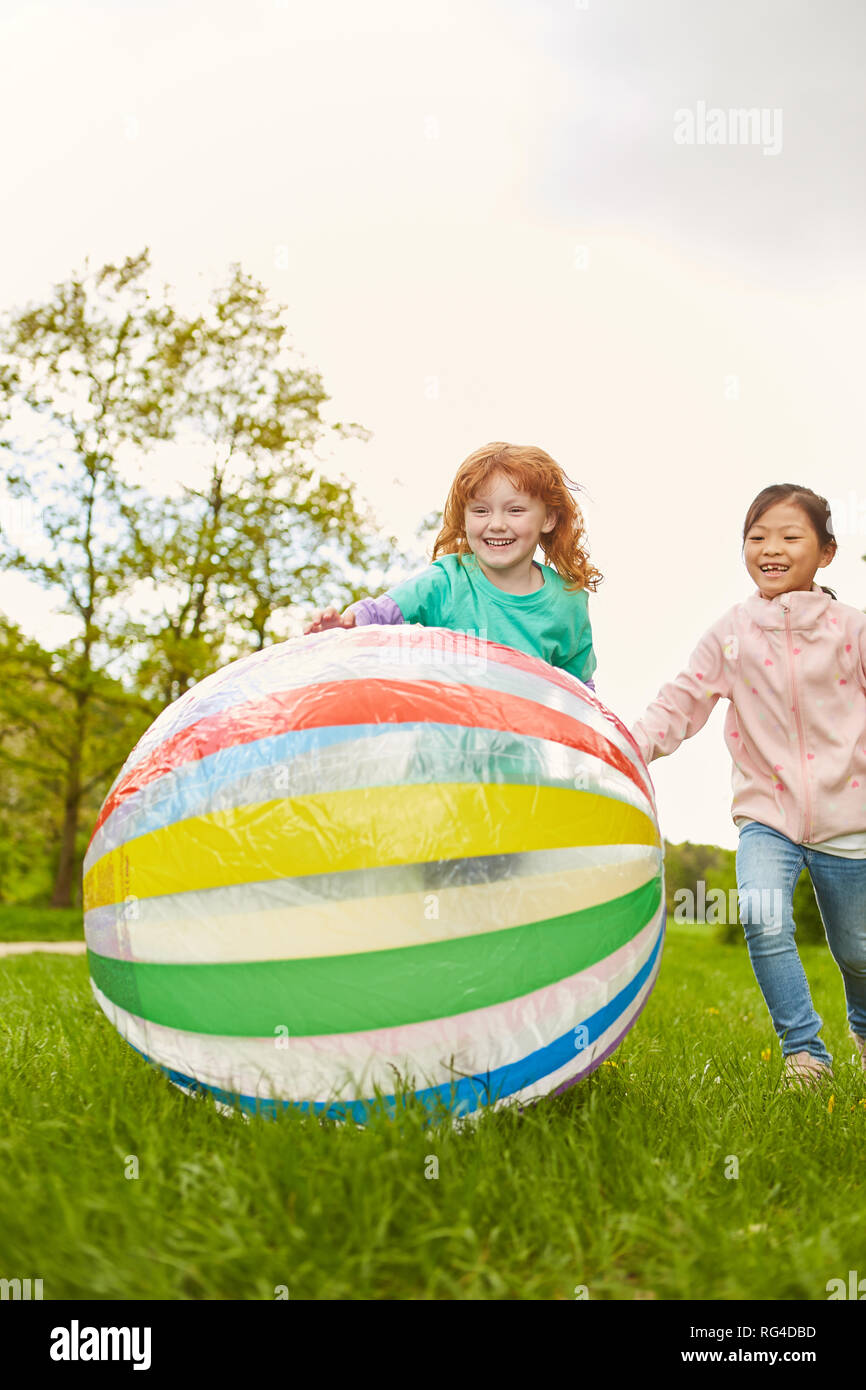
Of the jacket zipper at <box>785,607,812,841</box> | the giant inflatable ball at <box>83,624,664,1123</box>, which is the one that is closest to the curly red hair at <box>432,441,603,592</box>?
the jacket zipper at <box>785,607,812,841</box>

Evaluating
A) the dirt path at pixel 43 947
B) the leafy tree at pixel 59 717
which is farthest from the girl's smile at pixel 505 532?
the leafy tree at pixel 59 717

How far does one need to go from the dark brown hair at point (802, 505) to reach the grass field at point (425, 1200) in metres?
2.02

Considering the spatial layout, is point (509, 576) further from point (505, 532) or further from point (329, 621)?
point (329, 621)

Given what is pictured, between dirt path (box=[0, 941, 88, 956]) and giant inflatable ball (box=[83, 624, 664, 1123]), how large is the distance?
9105 mm

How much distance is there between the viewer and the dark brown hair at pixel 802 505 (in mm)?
3830

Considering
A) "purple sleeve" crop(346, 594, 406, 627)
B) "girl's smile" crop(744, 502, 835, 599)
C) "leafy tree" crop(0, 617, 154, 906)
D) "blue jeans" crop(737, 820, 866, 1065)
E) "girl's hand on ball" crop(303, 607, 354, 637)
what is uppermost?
"leafy tree" crop(0, 617, 154, 906)

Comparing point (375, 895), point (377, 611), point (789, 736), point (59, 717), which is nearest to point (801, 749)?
point (789, 736)

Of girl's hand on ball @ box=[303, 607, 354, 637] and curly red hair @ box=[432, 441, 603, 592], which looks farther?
curly red hair @ box=[432, 441, 603, 592]

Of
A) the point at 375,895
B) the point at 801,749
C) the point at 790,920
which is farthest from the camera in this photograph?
the point at 801,749

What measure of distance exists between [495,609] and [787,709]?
3.74ft

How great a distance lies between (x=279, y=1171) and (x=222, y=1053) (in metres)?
0.44

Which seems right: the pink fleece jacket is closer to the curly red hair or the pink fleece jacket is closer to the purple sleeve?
the curly red hair

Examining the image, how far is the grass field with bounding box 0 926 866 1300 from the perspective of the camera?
6.09ft

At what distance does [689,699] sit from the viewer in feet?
12.8
